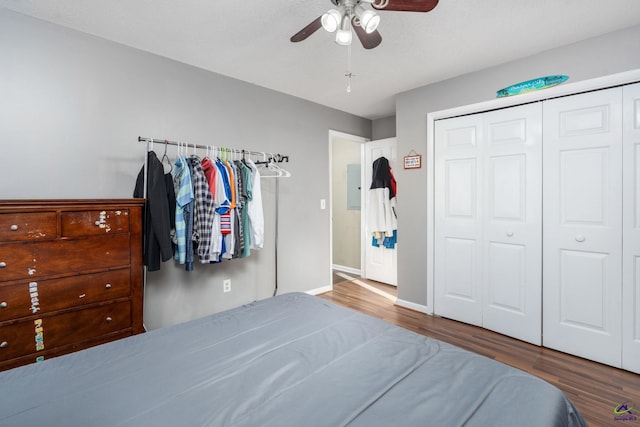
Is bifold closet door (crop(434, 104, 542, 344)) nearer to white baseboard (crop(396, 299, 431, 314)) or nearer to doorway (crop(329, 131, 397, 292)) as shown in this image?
white baseboard (crop(396, 299, 431, 314))

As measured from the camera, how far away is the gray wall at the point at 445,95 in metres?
2.27

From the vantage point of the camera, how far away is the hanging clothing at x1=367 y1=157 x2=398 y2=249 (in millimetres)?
4285

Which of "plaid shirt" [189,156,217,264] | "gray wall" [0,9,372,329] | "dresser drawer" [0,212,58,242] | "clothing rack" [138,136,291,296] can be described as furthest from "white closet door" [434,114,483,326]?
"dresser drawer" [0,212,58,242]

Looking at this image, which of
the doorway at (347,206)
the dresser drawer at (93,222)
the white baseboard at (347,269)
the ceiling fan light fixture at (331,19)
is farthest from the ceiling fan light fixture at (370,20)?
the white baseboard at (347,269)

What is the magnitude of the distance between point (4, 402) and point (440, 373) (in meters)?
1.41

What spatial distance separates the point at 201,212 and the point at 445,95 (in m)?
2.63

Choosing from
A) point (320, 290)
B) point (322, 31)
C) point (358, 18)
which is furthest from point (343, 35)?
point (320, 290)

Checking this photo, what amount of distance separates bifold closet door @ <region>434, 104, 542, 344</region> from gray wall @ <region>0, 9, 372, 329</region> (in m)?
1.55

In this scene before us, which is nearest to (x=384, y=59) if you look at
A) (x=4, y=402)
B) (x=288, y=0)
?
(x=288, y=0)

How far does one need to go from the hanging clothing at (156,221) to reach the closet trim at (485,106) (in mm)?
2542

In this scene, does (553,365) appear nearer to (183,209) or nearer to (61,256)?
(183,209)

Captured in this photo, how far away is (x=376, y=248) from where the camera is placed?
15.2ft

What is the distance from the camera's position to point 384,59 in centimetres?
268

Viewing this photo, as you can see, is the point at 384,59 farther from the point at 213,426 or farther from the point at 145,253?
the point at 213,426
